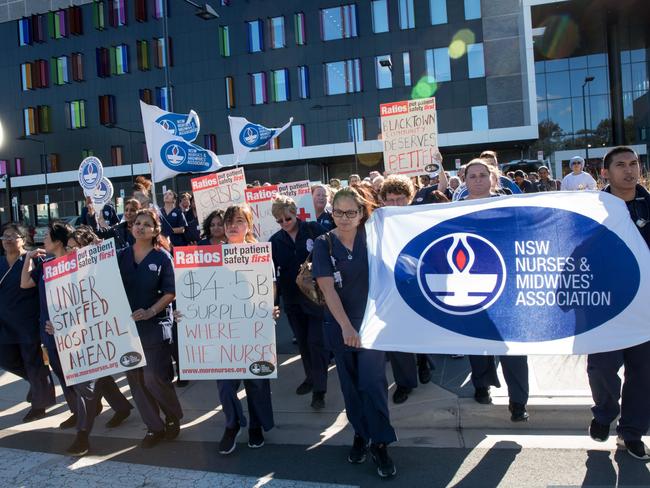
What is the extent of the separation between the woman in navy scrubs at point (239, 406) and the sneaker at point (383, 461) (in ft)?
3.27

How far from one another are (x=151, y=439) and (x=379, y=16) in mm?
35030

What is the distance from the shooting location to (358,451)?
4.13m

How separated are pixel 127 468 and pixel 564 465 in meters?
3.00

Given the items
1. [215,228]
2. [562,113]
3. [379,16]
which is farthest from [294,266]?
[562,113]

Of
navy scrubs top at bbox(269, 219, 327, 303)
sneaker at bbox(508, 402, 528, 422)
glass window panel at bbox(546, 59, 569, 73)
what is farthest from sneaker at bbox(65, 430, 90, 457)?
glass window panel at bbox(546, 59, 569, 73)

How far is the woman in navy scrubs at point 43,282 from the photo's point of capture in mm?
5113

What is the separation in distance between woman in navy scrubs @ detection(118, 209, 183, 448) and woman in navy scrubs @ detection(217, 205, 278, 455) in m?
0.51

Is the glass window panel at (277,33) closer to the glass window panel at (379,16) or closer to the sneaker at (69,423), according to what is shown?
the glass window panel at (379,16)

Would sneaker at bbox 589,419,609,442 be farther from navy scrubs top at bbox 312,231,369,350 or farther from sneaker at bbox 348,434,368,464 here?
navy scrubs top at bbox 312,231,369,350

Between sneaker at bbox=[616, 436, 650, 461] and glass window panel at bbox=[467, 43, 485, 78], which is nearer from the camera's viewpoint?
sneaker at bbox=[616, 436, 650, 461]

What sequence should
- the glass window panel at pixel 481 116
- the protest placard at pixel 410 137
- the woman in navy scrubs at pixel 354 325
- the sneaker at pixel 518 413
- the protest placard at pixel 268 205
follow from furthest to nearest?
the glass window panel at pixel 481 116 < the protest placard at pixel 410 137 < the protest placard at pixel 268 205 < the sneaker at pixel 518 413 < the woman in navy scrubs at pixel 354 325

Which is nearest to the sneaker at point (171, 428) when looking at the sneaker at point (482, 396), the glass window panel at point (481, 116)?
the sneaker at point (482, 396)

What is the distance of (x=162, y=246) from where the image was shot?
4844 mm

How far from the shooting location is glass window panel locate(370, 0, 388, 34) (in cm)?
3572
